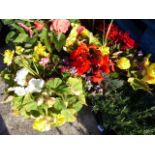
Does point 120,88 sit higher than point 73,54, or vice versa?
point 73,54

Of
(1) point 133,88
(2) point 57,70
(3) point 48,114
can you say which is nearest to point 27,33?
(2) point 57,70

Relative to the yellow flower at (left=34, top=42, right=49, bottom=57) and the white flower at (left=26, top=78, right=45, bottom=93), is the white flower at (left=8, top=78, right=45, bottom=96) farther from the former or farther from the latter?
the yellow flower at (left=34, top=42, right=49, bottom=57)

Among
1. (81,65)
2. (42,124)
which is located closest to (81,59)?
(81,65)

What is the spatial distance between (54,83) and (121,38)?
24.1 inches

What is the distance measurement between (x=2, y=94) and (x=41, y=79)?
1.27 feet

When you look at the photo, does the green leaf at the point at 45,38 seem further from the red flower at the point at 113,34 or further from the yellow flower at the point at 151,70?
the yellow flower at the point at 151,70

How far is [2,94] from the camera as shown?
2596 millimetres

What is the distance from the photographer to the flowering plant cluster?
7.77 feet

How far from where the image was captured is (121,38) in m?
2.61

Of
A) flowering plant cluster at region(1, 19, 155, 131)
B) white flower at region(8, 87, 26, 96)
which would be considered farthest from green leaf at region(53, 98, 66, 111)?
white flower at region(8, 87, 26, 96)

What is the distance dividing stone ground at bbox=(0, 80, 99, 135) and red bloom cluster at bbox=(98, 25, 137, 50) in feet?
1.74

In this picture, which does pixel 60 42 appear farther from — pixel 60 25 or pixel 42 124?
pixel 42 124

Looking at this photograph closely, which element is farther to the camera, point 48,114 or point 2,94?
point 2,94
